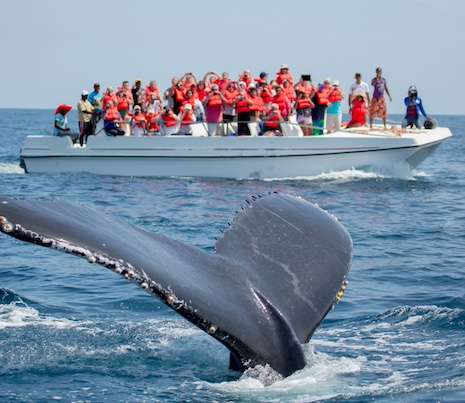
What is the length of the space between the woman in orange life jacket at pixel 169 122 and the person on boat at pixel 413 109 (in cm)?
583

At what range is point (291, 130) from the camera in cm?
2317

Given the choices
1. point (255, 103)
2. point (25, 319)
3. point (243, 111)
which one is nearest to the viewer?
point (25, 319)

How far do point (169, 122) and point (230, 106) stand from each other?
1.53 m

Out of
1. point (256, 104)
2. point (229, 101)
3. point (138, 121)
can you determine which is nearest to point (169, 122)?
point (138, 121)

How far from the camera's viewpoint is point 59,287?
10719 mm

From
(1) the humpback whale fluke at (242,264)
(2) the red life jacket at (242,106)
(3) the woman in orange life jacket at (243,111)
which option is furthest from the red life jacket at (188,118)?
(1) the humpback whale fluke at (242,264)

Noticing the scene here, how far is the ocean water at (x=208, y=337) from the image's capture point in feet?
20.6

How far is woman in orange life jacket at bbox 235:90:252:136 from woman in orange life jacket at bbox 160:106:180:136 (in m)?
1.49

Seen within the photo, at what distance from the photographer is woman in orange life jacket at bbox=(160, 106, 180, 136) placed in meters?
23.5

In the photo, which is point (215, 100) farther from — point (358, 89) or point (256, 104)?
point (358, 89)

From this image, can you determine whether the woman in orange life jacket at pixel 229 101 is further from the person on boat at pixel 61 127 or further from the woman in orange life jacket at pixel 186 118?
the person on boat at pixel 61 127

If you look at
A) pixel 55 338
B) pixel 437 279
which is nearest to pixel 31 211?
pixel 55 338

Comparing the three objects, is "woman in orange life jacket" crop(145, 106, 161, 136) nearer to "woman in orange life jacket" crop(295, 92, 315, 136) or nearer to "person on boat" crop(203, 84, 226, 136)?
"person on boat" crop(203, 84, 226, 136)

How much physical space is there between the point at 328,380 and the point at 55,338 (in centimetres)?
242
